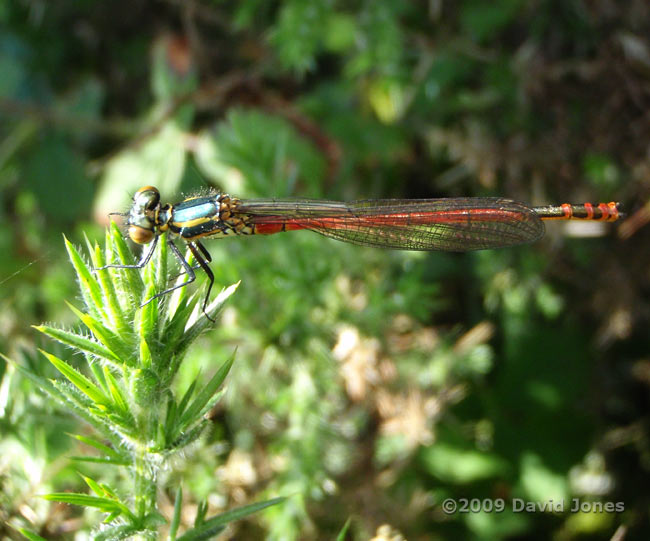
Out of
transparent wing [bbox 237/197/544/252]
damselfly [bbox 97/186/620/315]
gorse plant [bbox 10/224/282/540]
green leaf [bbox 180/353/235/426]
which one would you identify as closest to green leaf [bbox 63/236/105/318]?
gorse plant [bbox 10/224/282/540]

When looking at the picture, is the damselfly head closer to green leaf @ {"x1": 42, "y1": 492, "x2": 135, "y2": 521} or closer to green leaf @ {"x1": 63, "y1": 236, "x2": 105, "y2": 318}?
green leaf @ {"x1": 63, "y1": 236, "x2": 105, "y2": 318}

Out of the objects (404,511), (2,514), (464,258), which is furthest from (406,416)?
(2,514)

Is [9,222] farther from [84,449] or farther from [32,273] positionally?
[84,449]

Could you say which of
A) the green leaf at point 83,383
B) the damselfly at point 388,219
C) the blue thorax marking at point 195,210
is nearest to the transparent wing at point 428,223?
the damselfly at point 388,219

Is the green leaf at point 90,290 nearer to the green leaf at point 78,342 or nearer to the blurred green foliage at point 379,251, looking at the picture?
the green leaf at point 78,342

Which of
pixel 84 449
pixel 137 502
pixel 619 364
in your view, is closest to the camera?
pixel 137 502

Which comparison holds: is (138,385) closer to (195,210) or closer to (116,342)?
(116,342)
